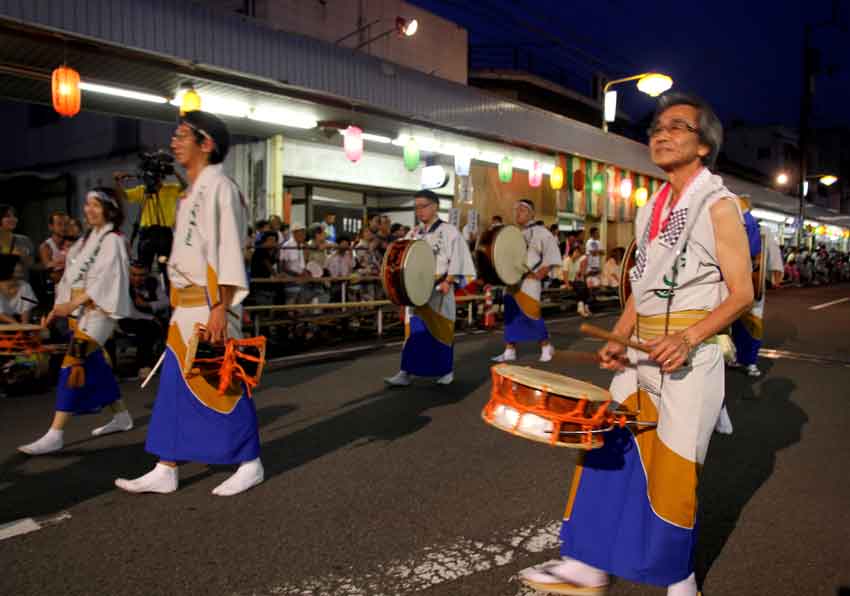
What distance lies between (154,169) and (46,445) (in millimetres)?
3991

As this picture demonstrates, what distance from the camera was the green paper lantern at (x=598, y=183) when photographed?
1775 cm

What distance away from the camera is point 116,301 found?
472 centimetres

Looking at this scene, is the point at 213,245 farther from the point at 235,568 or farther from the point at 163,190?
the point at 163,190

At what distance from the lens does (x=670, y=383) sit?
2416 mm

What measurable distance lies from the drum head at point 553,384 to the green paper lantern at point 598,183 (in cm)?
1596

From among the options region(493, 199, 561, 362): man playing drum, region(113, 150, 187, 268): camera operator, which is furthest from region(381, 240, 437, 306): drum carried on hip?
region(113, 150, 187, 268): camera operator

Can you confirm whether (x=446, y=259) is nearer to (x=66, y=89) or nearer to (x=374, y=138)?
(x=66, y=89)

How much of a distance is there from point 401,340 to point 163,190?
3.98 meters

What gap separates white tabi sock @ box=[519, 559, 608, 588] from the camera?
2.52 metres

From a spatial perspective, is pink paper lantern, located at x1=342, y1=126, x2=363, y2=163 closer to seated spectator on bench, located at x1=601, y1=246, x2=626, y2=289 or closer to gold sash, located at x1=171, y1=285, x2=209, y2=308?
seated spectator on bench, located at x1=601, y1=246, x2=626, y2=289

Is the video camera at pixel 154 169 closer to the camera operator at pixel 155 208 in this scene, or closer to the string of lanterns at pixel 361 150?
the camera operator at pixel 155 208

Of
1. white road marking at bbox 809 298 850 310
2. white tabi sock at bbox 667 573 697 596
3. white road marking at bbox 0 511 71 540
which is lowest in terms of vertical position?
white road marking at bbox 0 511 71 540

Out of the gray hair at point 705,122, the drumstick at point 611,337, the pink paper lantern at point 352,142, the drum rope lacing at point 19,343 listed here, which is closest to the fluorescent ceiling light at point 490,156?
the pink paper lantern at point 352,142

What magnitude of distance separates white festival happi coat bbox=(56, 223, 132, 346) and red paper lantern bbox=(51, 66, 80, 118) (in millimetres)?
3956
